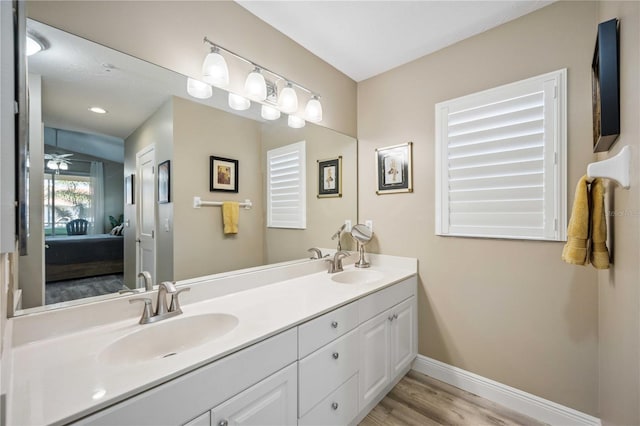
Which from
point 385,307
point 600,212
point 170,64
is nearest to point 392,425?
point 385,307

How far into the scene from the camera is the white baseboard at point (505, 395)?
1535 mm

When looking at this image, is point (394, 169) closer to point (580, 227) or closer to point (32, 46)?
point (580, 227)

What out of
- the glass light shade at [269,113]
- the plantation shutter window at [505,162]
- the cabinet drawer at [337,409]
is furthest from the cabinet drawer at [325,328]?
the glass light shade at [269,113]

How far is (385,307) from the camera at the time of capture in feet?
5.73

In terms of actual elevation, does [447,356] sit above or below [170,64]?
below

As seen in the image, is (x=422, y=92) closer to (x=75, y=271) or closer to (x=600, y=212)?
(x=600, y=212)

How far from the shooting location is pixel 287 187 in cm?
194

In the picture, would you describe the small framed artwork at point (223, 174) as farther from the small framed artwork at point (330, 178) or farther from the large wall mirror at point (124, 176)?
the small framed artwork at point (330, 178)

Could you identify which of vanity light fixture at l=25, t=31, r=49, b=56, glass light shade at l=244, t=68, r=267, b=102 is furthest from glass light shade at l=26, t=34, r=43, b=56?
glass light shade at l=244, t=68, r=267, b=102

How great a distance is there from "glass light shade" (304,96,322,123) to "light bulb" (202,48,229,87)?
70 cm

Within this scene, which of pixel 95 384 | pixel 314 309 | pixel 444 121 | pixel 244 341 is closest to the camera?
pixel 95 384

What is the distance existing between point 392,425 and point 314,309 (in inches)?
37.8

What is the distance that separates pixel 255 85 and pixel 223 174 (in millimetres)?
570

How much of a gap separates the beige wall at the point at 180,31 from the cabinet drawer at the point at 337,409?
1.77 meters
